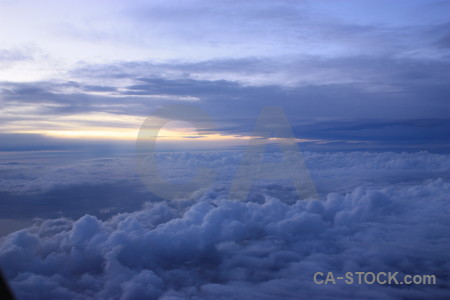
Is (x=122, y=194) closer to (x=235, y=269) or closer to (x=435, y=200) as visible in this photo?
(x=235, y=269)

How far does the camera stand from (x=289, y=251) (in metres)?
32.1

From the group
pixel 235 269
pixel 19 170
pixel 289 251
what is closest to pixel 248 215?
pixel 289 251

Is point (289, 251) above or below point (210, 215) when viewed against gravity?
below

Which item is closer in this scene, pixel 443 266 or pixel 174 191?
pixel 443 266

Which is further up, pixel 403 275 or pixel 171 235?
pixel 171 235

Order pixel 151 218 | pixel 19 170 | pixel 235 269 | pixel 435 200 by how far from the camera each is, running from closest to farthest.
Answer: pixel 235 269, pixel 151 218, pixel 435 200, pixel 19 170

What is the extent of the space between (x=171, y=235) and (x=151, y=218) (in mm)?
13272

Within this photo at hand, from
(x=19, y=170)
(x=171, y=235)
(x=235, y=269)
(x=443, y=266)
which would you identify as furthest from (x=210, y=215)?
(x=19, y=170)

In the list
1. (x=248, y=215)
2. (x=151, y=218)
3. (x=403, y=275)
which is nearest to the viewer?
(x=403, y=275)

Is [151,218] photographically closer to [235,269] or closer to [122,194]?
[235,269]

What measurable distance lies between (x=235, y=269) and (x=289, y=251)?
7.21m

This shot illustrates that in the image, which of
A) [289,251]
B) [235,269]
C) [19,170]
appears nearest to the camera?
[235,269]

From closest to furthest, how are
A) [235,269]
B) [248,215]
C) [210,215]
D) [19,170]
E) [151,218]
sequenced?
[235,269], [210,215], [248,215], [151,218], [19,170]

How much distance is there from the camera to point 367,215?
46156mm
